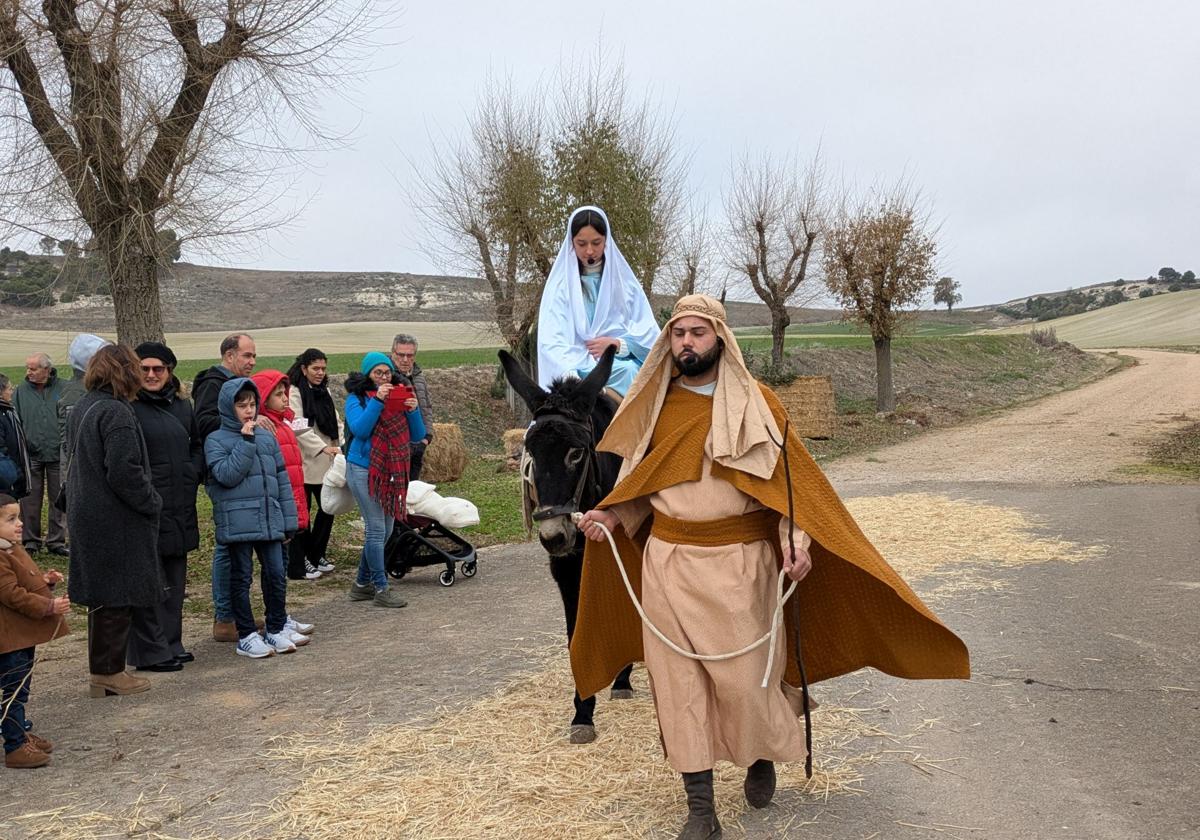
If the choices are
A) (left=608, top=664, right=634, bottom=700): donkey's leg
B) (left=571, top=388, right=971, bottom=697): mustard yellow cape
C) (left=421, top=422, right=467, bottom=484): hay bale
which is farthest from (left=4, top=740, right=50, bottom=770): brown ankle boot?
(left=421, top=422, right=467, bottom=484): hay bale

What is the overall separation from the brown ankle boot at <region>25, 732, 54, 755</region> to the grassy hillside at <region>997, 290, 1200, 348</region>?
68.9m

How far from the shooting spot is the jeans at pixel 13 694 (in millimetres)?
5215

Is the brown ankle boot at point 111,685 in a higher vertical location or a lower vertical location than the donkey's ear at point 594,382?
lower

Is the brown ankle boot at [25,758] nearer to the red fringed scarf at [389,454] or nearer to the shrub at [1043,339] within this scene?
the red fringed scarf at [389,454]

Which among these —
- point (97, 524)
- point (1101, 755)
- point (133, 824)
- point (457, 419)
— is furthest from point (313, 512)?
point (457, 419)

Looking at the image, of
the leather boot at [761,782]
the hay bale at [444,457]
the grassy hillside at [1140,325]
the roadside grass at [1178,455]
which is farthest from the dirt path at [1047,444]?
the grassy hillside at [1140,325]

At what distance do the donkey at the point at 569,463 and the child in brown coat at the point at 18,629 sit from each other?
2696 mm

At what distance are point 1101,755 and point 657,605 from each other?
2454 mm

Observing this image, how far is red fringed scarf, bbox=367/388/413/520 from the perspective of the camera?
28.9 ft

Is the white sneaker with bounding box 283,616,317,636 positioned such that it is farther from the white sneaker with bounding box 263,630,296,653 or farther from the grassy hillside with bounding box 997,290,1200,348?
the grassy hillside with bounding box 997,290,1200,348

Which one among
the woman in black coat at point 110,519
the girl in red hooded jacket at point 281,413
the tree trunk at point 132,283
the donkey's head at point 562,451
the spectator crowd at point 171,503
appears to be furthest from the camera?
the tree trunk at point 132,283

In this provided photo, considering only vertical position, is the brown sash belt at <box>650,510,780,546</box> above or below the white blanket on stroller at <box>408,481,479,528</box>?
above

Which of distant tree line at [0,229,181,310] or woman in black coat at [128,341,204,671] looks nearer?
woman in black coat at [128,341,204,671]

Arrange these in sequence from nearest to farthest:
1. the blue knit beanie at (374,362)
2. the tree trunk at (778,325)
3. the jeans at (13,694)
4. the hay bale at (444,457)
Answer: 1. the jeans at (13,694)
2. the blue knit beanie at (374,362)
3. the hay bale at (444,457)
4. the tree trunk at (778,325)
